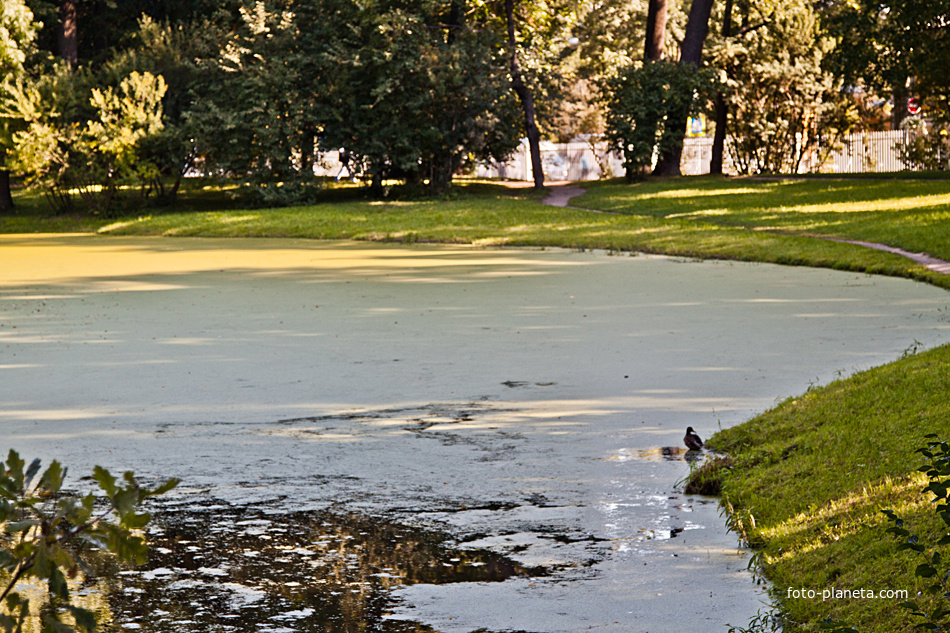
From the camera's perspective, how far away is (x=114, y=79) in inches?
1141

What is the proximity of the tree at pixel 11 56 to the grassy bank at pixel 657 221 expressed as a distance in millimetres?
2355

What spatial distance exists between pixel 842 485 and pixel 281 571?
7.48 feet

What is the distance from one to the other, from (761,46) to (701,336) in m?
26.8

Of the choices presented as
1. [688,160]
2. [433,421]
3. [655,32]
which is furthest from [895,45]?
[688,160]

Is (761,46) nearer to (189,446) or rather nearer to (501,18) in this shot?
(501,18)

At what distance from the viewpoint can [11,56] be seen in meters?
27.4

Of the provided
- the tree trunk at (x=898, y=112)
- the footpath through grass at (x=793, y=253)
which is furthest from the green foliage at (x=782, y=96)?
the footpath through grass at (x=793, y=253)

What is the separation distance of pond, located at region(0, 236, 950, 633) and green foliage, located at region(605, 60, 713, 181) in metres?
18.4

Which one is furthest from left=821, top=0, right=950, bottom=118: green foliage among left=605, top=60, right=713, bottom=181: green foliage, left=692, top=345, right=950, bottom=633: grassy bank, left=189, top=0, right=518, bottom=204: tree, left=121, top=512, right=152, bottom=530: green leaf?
left=121, top=512, right=152, bottom=530: green leaf

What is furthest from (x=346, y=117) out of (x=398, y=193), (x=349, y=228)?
(x=349, y=228)

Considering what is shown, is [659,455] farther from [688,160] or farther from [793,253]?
[688,160]

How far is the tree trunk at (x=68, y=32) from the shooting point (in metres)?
31.4

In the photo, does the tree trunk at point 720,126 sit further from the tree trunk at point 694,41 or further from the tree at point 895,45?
the tree at point 895,45

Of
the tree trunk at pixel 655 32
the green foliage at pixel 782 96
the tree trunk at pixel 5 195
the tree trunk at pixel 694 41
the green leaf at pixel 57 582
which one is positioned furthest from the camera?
the tree trunk at pixel 655 32
